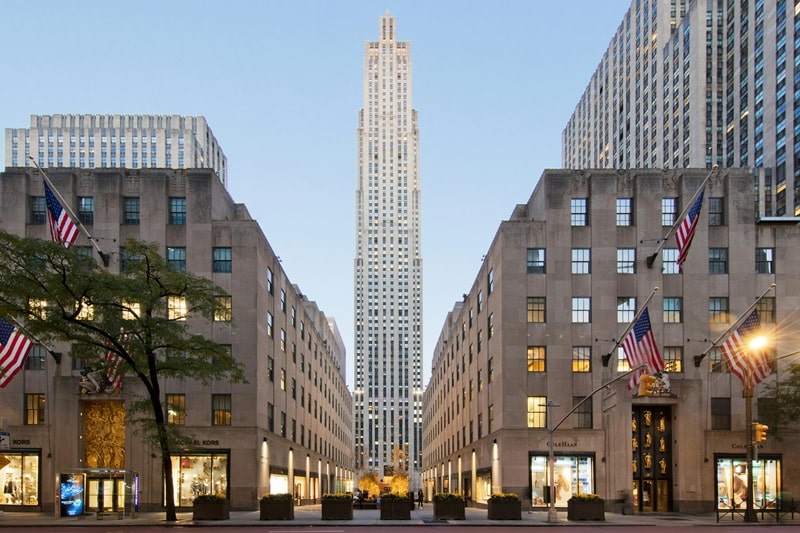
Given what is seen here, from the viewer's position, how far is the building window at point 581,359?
188 feet

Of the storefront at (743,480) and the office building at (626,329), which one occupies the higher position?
the office building at (626,329)

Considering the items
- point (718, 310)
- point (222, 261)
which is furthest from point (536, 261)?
point (222, 261)

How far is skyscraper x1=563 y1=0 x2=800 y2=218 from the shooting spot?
131375mm

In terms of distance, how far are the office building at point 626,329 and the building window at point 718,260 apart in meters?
0.14

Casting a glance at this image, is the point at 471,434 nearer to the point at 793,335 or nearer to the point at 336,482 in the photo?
the point at 793,335

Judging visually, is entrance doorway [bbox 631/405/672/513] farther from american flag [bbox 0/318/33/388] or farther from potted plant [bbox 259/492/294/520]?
american flag [bbox 0/318/33/388]

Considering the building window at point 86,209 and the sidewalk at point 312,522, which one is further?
the building window at point 86,209

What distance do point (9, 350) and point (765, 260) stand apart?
4861 centimetres

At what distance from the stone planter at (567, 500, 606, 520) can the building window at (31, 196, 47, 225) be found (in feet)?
131

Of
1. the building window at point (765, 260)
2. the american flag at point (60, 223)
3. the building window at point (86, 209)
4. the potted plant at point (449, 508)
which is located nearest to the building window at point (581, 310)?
the building window at point (765, 260)

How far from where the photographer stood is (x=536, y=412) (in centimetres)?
5731

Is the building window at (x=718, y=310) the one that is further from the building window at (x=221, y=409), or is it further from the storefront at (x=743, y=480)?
the building window at (x=221, y=409)

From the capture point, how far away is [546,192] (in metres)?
59.0

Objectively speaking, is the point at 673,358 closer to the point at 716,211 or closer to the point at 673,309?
the point at 673,309
